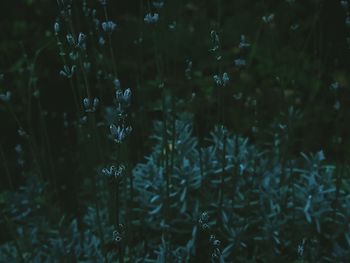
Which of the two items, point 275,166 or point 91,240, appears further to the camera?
point 275,166

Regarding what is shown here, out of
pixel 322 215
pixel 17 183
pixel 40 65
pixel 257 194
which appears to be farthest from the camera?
pixel 40 65

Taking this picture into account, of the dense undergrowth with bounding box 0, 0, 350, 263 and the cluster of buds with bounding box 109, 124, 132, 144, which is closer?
the cluster of buds with bounding box 109, 124, 132, 144

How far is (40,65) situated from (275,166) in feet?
7.20

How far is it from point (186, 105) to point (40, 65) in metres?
1.38

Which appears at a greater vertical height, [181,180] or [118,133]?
[181,180]

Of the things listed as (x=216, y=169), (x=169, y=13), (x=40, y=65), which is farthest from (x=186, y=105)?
(x=40, y=65)

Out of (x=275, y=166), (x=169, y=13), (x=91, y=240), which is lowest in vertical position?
(x=91, y=240)

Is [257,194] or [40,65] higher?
[40,65]

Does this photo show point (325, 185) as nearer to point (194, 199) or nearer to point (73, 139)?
point (194, 199)

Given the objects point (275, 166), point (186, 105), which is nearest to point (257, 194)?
point (275, 166)

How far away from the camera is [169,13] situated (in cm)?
439

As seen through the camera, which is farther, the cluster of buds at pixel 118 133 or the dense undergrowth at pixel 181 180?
the dense undergrowth at pixel 181 180

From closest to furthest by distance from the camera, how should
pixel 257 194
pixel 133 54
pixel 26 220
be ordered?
pixel 257 194 < pixel 26 220 < pixel 133 54

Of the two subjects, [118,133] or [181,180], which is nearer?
[118,133]
